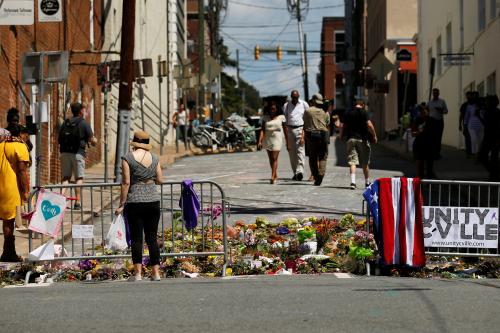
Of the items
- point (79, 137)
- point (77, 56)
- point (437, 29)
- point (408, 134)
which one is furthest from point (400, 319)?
point (437, 29)

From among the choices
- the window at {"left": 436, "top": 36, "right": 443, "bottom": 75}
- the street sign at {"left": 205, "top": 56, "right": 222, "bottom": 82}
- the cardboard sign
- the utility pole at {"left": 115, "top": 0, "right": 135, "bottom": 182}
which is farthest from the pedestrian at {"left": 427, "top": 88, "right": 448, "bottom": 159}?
the street sign at {"left": 205, "top": 56, "right": 222, "bottom": 82}

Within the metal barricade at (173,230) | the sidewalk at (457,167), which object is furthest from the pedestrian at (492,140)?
the metal barricade at (173,230)

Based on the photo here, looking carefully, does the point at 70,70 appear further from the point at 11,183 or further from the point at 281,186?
the point at 11,183

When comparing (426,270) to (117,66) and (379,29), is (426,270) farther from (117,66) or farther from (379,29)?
(379,29)

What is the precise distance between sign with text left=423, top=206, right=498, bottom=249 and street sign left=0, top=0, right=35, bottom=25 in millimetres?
7168

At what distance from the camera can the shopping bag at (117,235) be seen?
1293 centimetres

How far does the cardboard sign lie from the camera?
13312 millimetres

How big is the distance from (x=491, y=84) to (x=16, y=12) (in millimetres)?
18041

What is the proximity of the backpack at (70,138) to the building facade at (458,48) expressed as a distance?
14.0 meters

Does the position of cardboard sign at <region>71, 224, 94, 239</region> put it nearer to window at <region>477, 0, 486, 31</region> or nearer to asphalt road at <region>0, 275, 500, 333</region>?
asphalt road at <region>0, 275, 500, 333</region>

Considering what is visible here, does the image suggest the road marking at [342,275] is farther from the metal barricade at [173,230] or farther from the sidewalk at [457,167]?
the sidewalk at [457,167]

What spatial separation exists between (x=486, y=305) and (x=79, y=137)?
11.3m

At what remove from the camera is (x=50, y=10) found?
20031mm

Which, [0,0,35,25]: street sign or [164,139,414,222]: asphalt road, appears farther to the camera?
[164,139,414,222]: asphalt road
